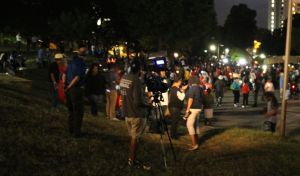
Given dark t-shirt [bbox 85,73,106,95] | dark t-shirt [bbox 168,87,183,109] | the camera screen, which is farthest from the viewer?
the camera screen

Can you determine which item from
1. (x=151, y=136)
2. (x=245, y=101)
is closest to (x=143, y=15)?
(x=245, y=101)

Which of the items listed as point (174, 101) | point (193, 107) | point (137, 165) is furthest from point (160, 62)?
point (137, 165)

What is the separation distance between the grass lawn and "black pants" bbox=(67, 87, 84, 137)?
0.19 meters

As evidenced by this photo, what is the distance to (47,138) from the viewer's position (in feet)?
32.6

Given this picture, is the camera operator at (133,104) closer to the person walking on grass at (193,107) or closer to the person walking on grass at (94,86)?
the person walking on grass at (193,107)

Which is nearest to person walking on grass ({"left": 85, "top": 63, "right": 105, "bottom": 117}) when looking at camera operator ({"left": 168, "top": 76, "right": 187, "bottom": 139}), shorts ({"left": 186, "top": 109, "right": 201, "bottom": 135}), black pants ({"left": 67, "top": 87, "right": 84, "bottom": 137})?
camera operator ({"left": 168, "top": 76, "right": 187, "bottom": 139})

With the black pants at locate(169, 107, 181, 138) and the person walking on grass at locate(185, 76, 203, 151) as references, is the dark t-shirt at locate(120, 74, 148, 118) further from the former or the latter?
the black pants at locate(169, 107, 181, 138)

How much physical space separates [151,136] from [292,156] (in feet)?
11.5

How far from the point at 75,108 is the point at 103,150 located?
999mm

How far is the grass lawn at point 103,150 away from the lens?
862 cm

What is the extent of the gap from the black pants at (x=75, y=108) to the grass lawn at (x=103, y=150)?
0.19 m

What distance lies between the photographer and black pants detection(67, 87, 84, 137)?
1005cm

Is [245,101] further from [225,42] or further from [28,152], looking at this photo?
[225,42]

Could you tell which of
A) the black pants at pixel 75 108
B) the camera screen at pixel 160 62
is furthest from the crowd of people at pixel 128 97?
the camera screen at pixel 160 62
